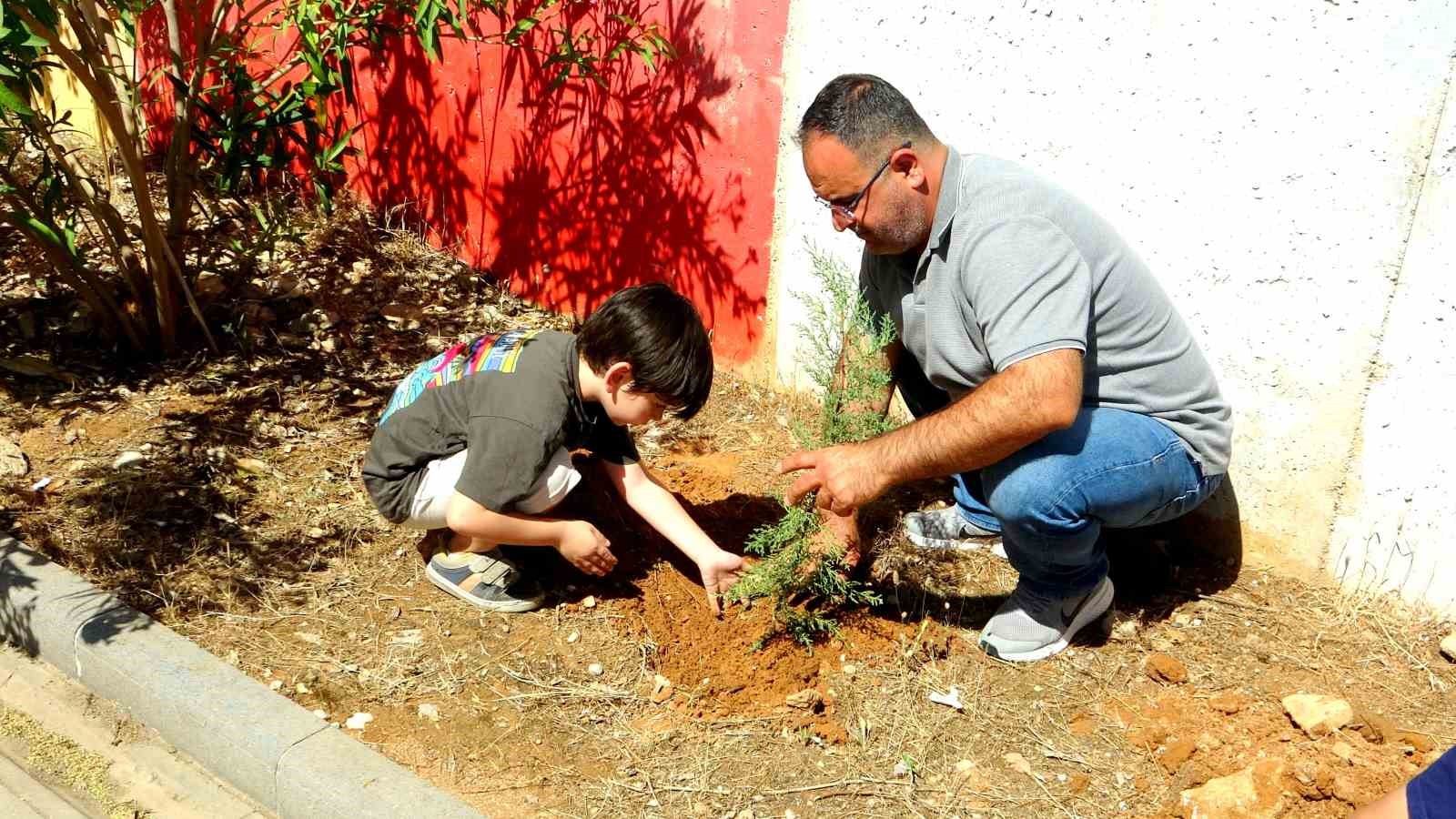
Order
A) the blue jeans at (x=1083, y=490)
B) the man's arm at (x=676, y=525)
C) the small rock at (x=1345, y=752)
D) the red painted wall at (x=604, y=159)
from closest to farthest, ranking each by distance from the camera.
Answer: the small rock at (x=1345, y=752)
the blue jeans at (x=1083, y=490)
the man's arm at (x=676, y=525)
the red painted wall at (x=604, y=159)

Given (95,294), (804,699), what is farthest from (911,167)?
(95,294)

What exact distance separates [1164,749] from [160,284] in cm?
396

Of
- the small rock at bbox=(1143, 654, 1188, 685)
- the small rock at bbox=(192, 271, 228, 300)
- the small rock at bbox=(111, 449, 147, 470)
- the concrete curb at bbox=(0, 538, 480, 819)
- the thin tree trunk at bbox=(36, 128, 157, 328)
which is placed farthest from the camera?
the small rock at bbox=(192, 271, 228, 300)

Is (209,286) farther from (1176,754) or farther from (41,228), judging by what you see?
(1176,754)

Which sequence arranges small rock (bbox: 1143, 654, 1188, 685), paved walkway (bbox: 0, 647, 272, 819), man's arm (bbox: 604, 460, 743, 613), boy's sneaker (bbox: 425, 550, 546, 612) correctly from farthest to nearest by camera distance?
boy's sneaker (bbox: 425, 550, 546, 612) < man's arm (bbox: 604, 460, 743, 613) < small rock (bbox: 1143, 654, 1188, 685) < paved walkway (bbox: 0, 647, 272, 819)

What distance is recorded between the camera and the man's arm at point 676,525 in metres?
3.11

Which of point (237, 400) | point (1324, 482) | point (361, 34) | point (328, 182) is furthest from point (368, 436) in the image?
point (1324, 482)

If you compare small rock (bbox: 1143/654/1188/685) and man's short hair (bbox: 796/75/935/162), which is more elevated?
man's short hair (bbox: 796/75/935/162)

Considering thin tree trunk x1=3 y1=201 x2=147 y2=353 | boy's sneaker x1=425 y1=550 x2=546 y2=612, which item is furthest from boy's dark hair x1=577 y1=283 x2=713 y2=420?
thin tree trunk x1=3 y1=201 x2=147 y2=353

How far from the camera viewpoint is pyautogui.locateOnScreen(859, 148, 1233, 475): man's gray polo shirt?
8.48 ft

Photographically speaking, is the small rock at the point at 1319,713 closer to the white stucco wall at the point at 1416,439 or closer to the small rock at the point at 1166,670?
the small rock at the point at 1166,670

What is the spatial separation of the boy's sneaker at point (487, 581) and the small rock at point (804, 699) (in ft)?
2.78

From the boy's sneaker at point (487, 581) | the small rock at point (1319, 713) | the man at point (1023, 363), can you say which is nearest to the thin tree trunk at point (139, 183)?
the boy's sneaker at point (487, 581)

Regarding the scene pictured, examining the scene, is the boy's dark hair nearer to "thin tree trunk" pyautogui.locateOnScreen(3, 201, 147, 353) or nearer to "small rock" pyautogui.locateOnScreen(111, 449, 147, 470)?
"small rock" pyautogui.locateOnScreen(111, 449, 147, 470)
